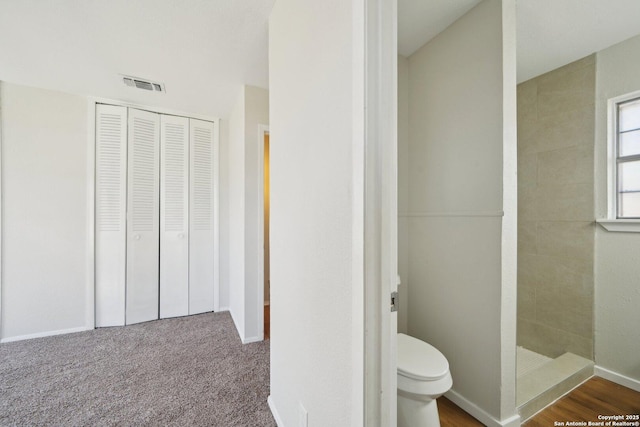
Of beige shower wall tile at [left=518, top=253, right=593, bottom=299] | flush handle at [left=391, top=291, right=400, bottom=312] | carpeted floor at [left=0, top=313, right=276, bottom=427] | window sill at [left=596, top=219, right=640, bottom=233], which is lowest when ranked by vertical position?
carpeted floor at [left=0, top=313, right=276, bottom=427]

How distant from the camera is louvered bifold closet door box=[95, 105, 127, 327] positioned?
8.45 feet

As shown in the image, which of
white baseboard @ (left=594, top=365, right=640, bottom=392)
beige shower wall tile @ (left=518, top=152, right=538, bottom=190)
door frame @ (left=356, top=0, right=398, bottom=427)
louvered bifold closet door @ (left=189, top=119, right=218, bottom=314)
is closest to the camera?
door frame @ (left=356, top=0, right=398, bottom=427)

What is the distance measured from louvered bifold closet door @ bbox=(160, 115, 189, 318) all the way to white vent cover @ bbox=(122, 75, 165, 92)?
18.9 inches

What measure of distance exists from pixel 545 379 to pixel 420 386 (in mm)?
1192

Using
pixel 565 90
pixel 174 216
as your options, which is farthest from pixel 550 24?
pixel 174 216

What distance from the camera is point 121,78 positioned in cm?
221

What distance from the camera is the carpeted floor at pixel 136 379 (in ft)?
4.68

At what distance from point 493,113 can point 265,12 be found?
148 cm

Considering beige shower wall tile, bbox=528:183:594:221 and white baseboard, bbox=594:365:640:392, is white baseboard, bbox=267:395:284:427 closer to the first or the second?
white baseboard, bbox=594:365:640:392

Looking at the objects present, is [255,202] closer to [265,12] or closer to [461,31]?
[265,12]

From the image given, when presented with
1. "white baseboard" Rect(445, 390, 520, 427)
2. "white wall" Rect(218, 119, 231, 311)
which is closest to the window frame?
"white baseboard" Rect(445, 390, 520, 427)

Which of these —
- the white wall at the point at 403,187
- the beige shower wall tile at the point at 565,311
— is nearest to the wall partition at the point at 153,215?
the white wall at the point at 403,187

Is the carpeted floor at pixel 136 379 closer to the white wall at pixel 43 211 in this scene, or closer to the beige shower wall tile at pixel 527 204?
the white wall at pixel 43 211

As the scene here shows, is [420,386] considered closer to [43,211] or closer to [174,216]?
[174,216]
